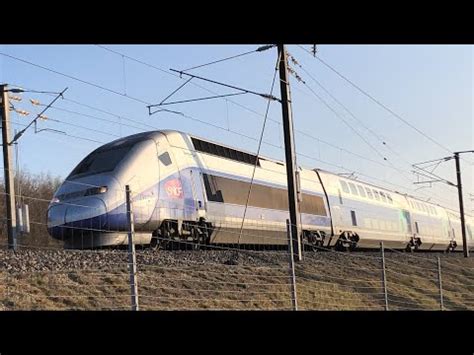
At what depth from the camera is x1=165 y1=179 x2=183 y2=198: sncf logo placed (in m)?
13.9

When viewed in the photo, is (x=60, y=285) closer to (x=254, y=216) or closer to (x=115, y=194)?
(x=115, y=194)

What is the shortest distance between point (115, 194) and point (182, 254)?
208 centimetres

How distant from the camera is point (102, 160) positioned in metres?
14.2

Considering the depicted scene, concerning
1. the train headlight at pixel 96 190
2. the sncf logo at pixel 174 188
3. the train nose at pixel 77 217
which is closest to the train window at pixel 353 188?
the sncf logo at pixel 174 188

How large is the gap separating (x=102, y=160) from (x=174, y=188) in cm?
187

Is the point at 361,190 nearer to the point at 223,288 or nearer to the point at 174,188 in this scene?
the point at 174,188

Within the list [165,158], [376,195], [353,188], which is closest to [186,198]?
[165,158]

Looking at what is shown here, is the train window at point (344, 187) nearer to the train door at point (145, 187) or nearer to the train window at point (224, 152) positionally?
the train window at point (224, 152)

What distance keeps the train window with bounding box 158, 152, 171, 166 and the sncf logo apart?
1.51 ft

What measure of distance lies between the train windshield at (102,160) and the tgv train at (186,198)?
0.03 m

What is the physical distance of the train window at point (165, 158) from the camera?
1409cm

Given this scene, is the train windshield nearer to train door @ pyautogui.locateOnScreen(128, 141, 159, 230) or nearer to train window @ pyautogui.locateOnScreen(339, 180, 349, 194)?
train door @ pyautogui.locateOnScreen(128, 141, 159, 230)
